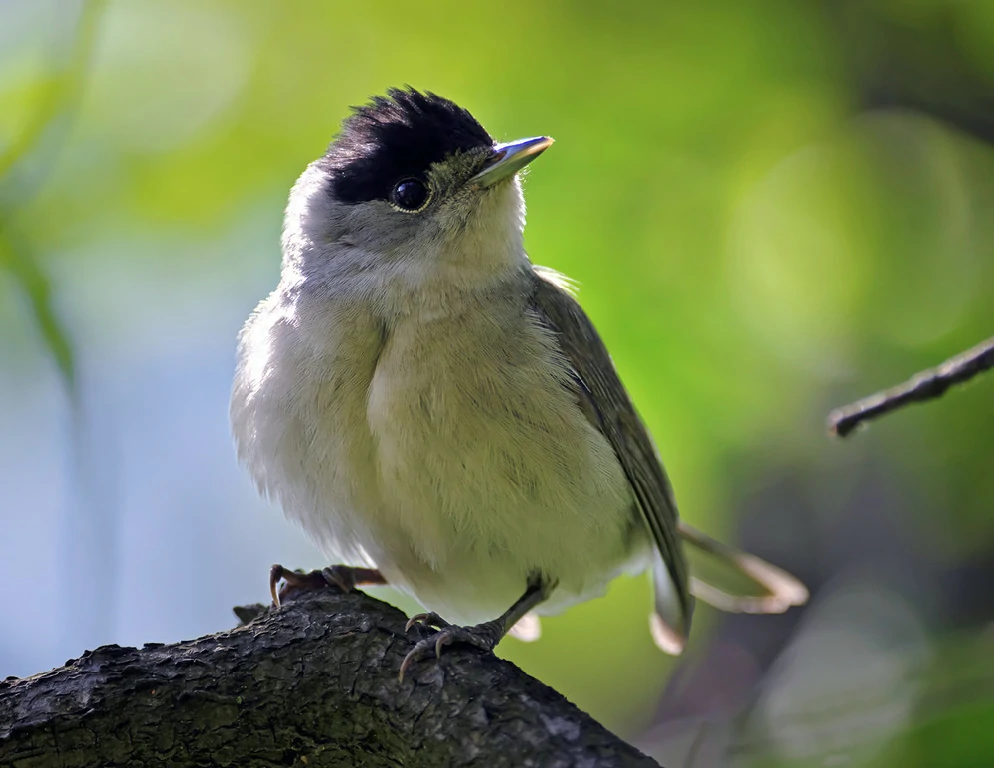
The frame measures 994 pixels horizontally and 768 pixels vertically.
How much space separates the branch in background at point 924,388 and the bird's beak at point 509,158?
4.62 ft

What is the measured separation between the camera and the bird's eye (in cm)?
404

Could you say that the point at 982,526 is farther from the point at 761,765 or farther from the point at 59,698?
the point at 59,698

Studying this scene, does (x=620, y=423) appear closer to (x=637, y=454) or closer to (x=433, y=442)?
(x=637, y=454)

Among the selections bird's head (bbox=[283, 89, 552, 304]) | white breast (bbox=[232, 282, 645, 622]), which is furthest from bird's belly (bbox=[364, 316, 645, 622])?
bird's head (bbox=[283, 89, 552, 304])

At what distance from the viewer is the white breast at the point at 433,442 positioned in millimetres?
3506

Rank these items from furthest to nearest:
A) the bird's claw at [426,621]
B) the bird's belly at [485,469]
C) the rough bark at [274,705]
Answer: the bird's belly at [485,469], the bird's claw at [426,621], the rough bark at [274,705]

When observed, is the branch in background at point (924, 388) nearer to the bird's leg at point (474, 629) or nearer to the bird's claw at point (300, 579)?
the bird's leg at point (474, 629)

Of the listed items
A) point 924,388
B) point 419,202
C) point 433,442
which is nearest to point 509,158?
point 419,202

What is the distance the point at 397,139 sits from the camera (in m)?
4.09

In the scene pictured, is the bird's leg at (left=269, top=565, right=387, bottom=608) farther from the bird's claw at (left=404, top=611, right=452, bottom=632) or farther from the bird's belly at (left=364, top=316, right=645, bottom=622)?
the bird's claw at (left=404, top=611, right=452, bottom=632)

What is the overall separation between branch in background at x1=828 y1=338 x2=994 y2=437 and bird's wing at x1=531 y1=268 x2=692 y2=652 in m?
1.13

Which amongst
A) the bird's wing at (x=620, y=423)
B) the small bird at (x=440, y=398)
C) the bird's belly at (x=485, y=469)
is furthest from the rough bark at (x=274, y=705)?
the bird's wing at (x=620, y=423)

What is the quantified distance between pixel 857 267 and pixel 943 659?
6.87ft

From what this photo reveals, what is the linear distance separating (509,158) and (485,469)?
1164mm
